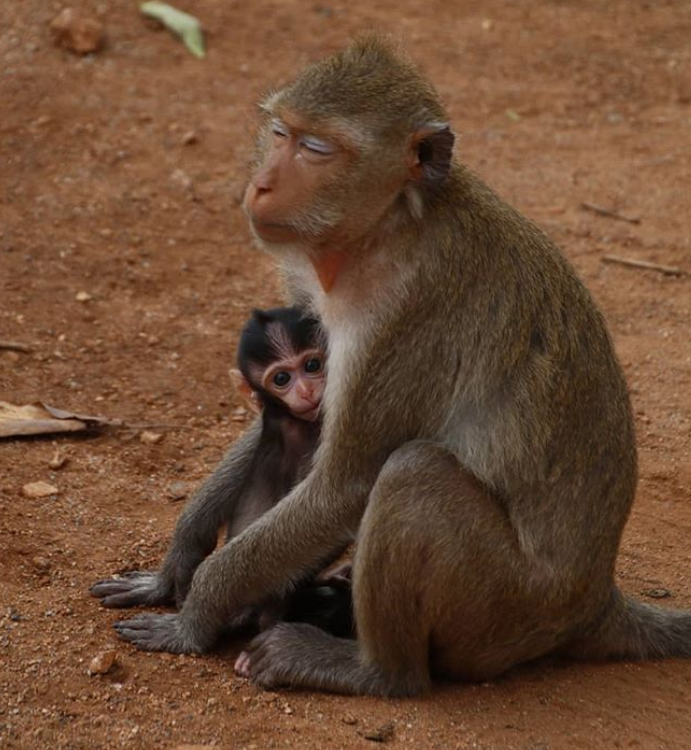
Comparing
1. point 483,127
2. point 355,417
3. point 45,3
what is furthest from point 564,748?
point 45,3

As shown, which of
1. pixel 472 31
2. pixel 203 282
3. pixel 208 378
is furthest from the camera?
pixel 472 31

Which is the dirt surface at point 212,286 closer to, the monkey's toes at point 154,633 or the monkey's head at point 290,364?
the monkey's toes at point 154,633

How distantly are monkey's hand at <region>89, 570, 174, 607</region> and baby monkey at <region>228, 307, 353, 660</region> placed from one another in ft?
1.41

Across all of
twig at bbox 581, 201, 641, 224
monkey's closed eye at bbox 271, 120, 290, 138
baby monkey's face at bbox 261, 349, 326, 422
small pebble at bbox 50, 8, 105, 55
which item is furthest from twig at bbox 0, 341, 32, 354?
twig at bbox 581, 201, 641, 224

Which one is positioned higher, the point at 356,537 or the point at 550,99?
the point at 550,99

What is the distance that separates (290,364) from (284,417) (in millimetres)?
267

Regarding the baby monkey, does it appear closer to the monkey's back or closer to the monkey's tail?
the monkey's back

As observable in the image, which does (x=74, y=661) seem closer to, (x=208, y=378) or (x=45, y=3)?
(x=208, y=378)

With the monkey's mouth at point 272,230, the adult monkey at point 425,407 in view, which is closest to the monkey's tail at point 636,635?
the adult monkey at point 425,407

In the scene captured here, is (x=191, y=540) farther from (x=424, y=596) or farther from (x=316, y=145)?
(x=316, y=145)

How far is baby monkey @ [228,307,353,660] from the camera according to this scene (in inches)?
253

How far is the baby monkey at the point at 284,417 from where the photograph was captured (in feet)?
21.1

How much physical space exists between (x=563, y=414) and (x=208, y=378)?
3657 mm

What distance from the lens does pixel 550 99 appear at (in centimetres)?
1291
